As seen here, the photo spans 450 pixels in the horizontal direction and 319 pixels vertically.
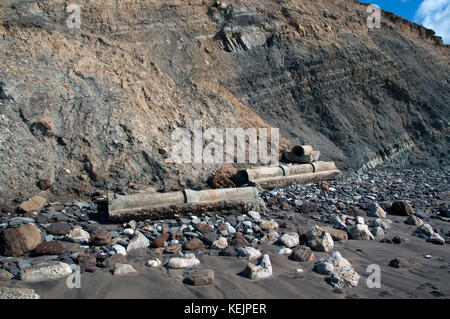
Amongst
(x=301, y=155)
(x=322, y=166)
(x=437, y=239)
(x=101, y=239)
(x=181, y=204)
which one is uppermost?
(x=301, y=155)

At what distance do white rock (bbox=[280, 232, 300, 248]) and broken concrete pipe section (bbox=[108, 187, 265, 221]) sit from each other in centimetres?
136

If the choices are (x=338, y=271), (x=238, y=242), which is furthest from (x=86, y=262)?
(x=338, y=271)

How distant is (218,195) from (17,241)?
9.87ft

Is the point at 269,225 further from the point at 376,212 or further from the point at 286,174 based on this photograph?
the point at 286,174

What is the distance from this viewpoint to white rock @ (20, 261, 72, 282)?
123 inches

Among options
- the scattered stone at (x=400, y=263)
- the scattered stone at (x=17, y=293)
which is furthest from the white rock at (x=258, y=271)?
the scattered stone at (x=17, y=293)

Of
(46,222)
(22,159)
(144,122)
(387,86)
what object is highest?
(387,86)

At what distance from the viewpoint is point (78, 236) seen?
4223 mm
